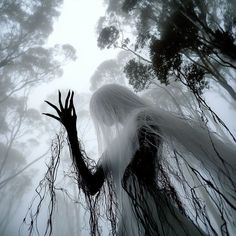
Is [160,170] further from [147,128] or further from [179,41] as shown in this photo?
[179,41]

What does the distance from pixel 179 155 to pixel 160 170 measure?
0.61ft

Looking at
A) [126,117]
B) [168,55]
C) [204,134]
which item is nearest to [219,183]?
[204,134]

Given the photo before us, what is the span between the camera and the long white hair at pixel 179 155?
1.16 m

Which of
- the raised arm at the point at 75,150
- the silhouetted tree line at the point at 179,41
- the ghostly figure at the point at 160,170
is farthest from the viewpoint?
the silhouetted tree line at the point at 179,41

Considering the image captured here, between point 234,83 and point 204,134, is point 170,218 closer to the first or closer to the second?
point 204,134

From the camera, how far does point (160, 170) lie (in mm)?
1358

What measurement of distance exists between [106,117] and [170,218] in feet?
2.59

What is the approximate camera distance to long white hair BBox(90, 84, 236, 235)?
116 cm

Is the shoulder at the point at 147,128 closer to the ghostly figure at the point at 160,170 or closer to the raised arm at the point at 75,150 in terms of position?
the ghostly figure at the point at 160,170

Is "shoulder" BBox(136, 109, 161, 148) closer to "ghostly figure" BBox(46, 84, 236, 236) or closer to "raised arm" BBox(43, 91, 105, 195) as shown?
"ghostly figure" BBox(46, 84, 236, 236)

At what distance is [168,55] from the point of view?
395cm

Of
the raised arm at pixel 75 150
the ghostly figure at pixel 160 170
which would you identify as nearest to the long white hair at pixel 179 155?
the ghostly figure at pixel 160 170

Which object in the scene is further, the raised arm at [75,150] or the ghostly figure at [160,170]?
the raised arm at [75,150]

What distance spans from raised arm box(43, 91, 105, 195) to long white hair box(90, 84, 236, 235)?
0.39 ft
